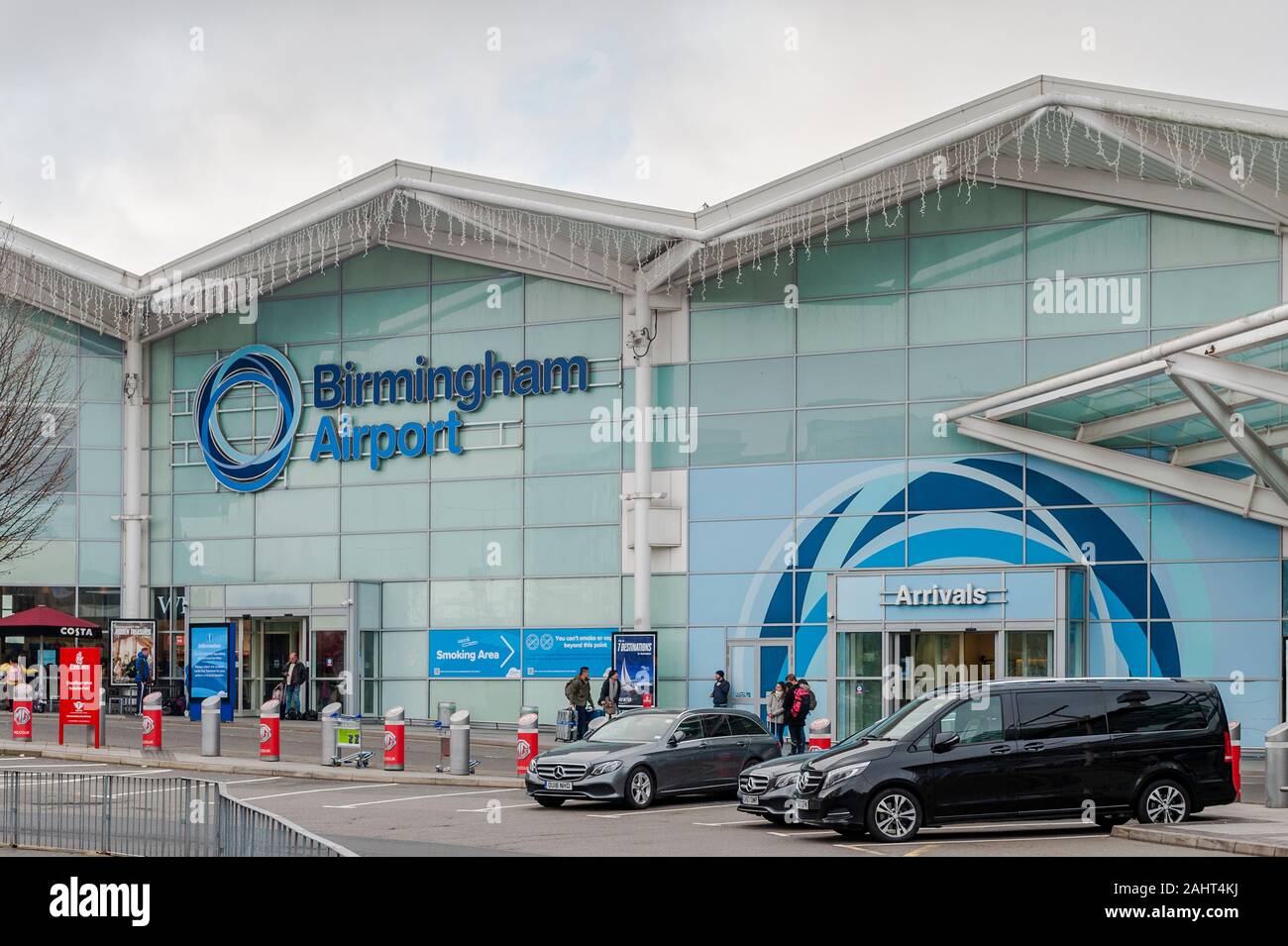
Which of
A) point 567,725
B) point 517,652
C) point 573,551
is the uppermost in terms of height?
point 573,551

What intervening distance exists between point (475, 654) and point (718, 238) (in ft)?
37.1

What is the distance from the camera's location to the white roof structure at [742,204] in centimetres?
2764

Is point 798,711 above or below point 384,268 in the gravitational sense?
below

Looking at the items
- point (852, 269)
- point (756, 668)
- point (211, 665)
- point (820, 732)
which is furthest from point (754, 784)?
point (211, 665)

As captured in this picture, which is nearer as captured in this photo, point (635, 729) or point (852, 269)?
point (635, 729)

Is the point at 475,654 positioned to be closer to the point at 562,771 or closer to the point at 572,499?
the point at 572,499

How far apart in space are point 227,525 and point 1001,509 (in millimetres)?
19145

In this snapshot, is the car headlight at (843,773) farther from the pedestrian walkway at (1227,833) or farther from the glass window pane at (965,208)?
the glass window pane at (965,208)

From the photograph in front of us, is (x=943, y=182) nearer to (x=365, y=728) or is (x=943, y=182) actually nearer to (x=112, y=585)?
(x=365, y=728)

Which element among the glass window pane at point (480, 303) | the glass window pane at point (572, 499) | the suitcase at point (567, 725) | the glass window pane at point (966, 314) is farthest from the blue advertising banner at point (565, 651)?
the glass window pane at point (966, 314)

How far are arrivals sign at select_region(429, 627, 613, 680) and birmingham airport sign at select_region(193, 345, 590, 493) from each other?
437 centimetres

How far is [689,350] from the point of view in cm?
3522

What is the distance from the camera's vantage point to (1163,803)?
1727cm

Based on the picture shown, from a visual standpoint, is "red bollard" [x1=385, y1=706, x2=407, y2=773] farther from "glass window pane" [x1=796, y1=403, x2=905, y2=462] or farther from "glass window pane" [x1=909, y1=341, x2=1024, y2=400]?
"glass window pane" [x1=909, y1=341, x2=1024, y2=400]
